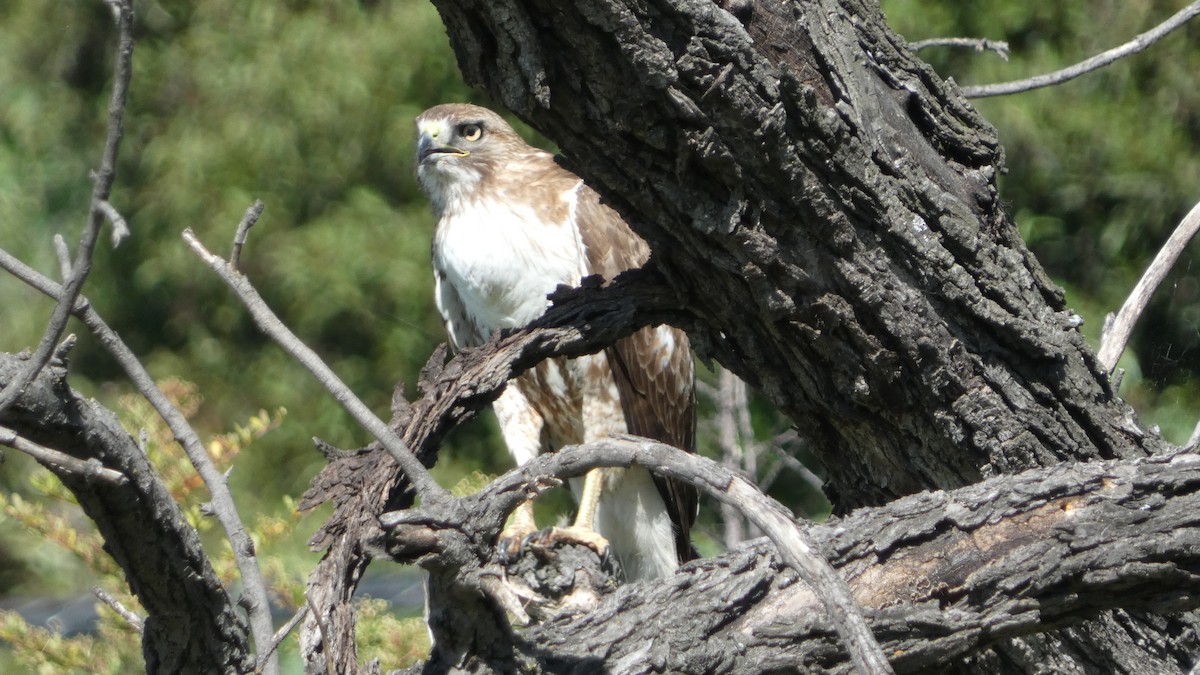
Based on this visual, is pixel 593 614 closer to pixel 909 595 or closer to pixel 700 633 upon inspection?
pixel 700 633

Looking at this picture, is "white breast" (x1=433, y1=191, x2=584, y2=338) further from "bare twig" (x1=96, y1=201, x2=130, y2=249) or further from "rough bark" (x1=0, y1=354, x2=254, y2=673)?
"bare twig" (x1=96, y1=201, x2=130, y2=249)

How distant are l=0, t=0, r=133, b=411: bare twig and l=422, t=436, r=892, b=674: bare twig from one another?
1.47ft

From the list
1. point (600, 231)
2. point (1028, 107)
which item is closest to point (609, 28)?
point (600, 231)

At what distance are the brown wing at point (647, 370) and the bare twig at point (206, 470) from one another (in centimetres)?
197

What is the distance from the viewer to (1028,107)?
251 inches

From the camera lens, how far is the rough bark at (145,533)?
1947mm

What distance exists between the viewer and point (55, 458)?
169 cm

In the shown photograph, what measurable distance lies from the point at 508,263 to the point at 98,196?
2642 millimetres

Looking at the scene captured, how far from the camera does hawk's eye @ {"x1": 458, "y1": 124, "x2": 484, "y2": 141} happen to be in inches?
181

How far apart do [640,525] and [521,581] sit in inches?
57.2

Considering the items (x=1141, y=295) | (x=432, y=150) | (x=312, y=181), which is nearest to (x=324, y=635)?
(x=1141, y=295)

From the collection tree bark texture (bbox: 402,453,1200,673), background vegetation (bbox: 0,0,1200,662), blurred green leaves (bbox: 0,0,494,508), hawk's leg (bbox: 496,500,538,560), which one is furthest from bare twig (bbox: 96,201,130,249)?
blurred green leaves (bbox: 0,0,494,508)

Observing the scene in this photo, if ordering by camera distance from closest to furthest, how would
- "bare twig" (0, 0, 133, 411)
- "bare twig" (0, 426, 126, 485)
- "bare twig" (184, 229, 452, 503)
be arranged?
"bare twig" (0, 0, 133, 411) < "bare twig" (184, 229, 452, 503) < "bare twig" (0, 426, 126, 485)

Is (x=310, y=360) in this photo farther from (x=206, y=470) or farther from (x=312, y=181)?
(x=312, y=181)
